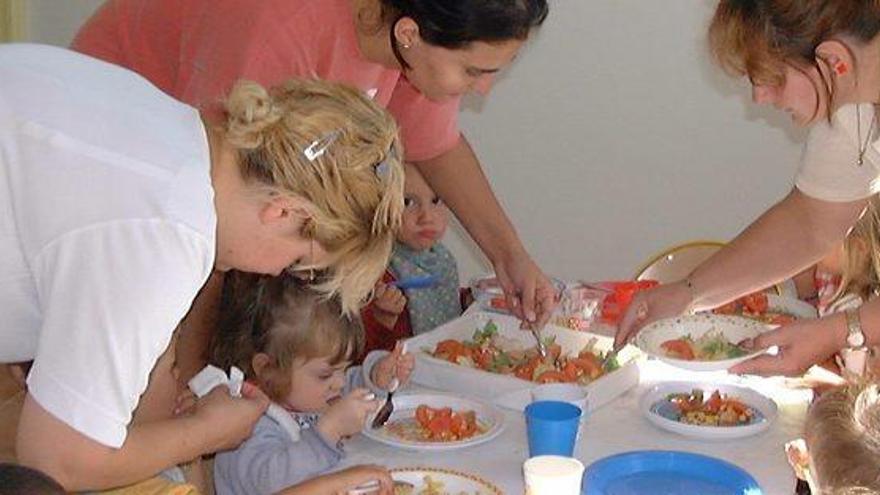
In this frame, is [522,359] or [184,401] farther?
[522,359]

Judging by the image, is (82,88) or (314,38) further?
(314,38)

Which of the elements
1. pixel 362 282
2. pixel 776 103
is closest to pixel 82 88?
pixel 362 282

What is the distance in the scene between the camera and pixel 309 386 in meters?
1.98

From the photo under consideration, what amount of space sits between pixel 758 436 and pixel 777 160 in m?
2.01

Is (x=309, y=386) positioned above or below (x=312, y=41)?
below

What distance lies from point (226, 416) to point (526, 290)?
0.95 metres

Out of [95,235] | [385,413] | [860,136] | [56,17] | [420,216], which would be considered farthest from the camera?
[56,17]

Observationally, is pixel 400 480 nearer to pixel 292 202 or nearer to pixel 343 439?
pixel 343 439

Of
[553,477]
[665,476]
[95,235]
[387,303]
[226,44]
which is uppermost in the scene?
[226,44]

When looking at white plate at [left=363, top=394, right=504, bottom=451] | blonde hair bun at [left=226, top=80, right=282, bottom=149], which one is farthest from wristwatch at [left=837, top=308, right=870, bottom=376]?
blonde hair bun at [left=226, top=80, right=282, bottom=149]

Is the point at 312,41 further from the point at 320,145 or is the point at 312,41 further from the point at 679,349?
the point at 679,349

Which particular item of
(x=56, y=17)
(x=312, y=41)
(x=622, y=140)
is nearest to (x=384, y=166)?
(x=312, y=41)

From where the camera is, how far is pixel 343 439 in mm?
1871

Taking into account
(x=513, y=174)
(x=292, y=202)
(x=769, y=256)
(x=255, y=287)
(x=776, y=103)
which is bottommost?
(x=513, y=174)
